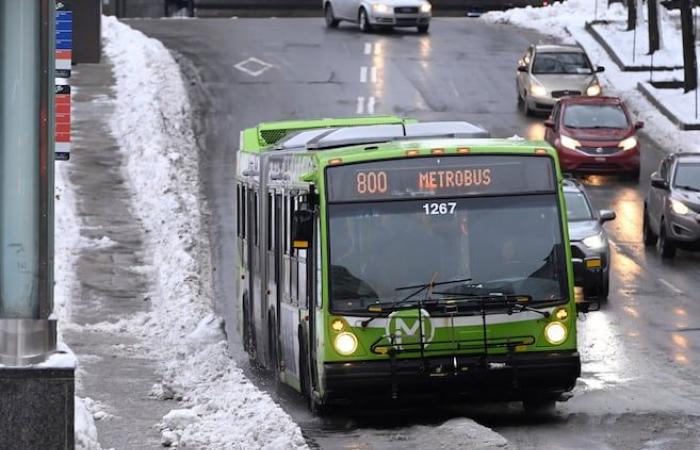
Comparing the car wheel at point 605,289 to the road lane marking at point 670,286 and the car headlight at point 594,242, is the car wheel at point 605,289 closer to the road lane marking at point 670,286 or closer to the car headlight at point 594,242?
the car headlight at point 594,242

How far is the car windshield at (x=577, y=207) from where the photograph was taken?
2656 centimetres

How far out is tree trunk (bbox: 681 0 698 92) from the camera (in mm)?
44719

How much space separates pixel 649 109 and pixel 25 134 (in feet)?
114

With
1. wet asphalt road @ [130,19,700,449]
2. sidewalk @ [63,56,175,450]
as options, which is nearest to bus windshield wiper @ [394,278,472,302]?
wet asphalt road @ [130,19,700,449]

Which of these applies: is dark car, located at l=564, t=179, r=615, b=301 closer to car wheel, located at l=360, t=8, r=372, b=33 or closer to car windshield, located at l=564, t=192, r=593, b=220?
car windshield, located at l=564, t=192, r=593, b=220

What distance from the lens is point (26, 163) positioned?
1127 cm

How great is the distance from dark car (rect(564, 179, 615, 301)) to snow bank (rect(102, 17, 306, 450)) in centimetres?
522

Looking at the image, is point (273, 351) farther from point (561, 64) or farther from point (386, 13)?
point (386, 13)

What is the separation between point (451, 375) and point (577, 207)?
11.4 meters

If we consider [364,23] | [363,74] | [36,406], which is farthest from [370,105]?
[36,406]

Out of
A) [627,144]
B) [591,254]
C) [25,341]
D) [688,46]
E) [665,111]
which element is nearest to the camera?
[25,341]

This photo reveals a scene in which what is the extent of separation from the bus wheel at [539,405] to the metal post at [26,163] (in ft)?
22.1

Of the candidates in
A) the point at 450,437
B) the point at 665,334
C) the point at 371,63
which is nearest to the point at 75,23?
the point at 371,63

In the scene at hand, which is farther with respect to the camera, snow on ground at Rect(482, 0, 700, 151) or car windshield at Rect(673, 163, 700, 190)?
snow on ground at Rect(482, 0, 700, 151)
